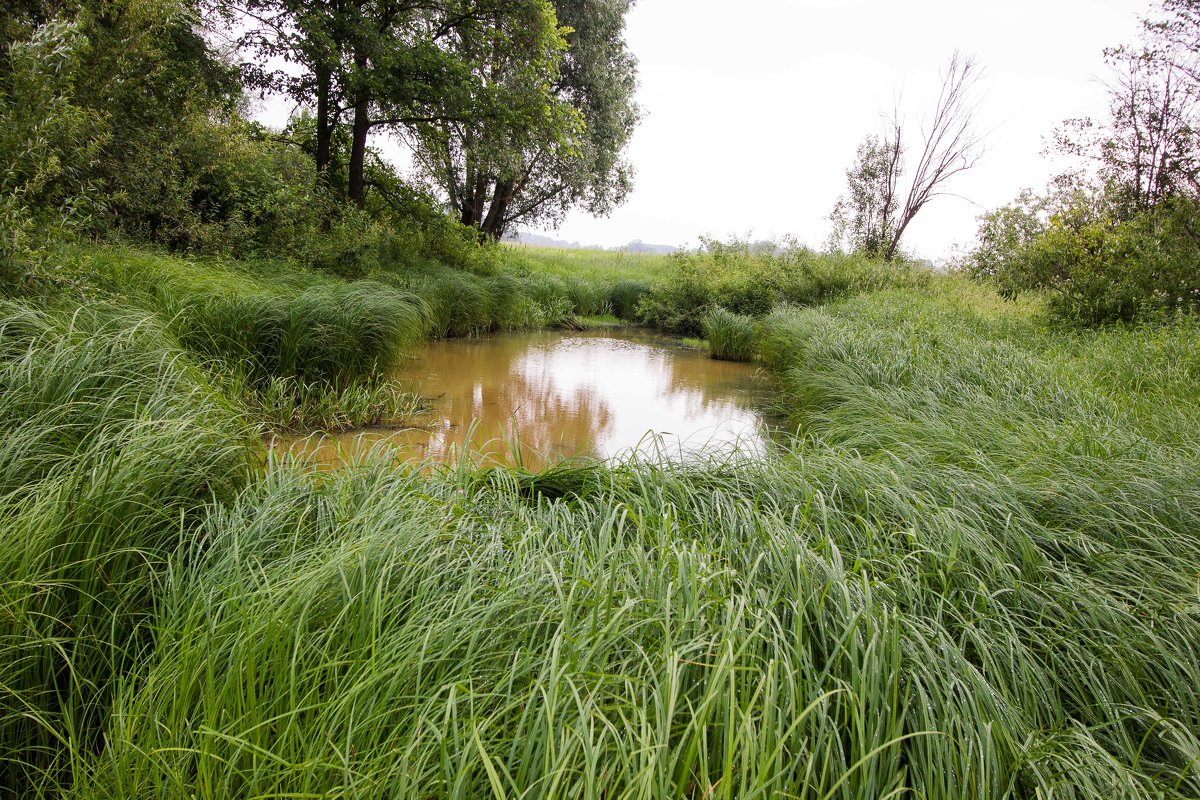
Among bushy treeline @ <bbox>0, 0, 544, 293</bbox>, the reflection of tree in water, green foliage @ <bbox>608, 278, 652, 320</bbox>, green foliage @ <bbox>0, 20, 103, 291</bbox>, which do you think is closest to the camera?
green foliage @ <bbox>0, 20, 103, 291</bbox>

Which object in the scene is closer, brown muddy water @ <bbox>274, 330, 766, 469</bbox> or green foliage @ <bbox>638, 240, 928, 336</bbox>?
brown muddy water @ <bbox>274, 330, 766, 469</bbox>

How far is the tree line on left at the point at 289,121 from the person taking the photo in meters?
3.33

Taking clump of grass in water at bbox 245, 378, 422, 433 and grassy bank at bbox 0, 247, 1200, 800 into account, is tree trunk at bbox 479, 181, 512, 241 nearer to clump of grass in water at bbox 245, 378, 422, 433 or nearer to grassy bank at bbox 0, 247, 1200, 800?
clump of grass in water at bbox 245, 378, 422, 433

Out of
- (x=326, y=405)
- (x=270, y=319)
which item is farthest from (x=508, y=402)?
(x=270, y=319)

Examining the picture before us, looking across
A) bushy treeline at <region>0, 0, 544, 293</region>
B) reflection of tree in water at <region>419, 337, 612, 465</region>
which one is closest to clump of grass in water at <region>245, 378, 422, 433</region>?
reflection of tree in water at <region>419, 337, 612, 465</region>

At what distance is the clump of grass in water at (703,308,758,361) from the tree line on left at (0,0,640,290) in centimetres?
396

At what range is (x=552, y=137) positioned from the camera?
9.94 m

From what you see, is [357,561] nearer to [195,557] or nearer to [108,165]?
[195,557]

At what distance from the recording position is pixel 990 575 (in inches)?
68.4

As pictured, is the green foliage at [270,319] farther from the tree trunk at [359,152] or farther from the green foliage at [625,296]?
the green foliage at [625,296]

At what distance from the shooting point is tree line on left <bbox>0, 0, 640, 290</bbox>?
3330 millimetres

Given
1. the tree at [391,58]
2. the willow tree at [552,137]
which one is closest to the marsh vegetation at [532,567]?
the tree at [391,58]

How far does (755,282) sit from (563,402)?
7.15 m

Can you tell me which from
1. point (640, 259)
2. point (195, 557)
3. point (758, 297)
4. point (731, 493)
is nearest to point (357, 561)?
point (195, 557)
